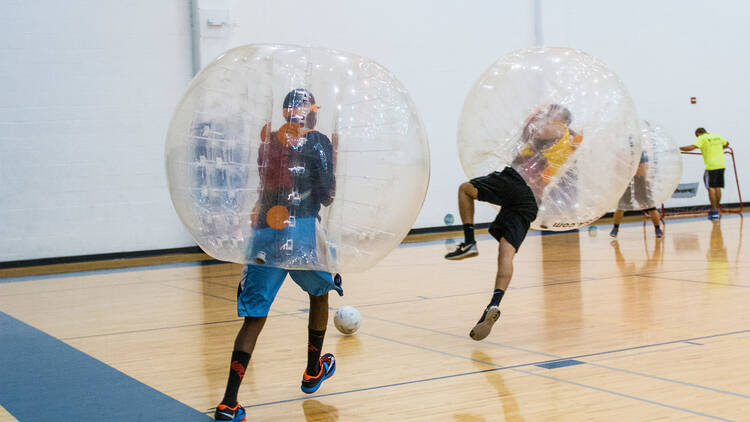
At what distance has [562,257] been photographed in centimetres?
871

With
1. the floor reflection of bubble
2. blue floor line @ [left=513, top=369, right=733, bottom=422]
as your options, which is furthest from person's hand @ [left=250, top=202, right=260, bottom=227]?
blue floor line @ [left=513, top=369, right=733, bottom=422]

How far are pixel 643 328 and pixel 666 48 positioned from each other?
37.7ft

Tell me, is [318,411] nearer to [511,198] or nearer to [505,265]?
[505,265]

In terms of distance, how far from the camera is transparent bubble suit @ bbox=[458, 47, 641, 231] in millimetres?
4363

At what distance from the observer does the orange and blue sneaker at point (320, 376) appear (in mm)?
3381

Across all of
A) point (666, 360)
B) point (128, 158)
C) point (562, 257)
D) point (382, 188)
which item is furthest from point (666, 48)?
point (382, 188)

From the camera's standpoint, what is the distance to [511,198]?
442 centimetres

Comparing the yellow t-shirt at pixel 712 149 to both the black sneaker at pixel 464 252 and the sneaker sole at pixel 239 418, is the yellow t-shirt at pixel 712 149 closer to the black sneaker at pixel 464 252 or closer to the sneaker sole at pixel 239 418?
the black sneaker at pixel 464 252

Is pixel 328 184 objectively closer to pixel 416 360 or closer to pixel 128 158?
pixel 416 360

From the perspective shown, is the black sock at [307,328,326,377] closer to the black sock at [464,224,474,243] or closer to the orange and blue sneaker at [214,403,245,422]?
the orange and blue sneaker at [214,403,245,422]

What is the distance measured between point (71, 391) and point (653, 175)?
7068 millimetres

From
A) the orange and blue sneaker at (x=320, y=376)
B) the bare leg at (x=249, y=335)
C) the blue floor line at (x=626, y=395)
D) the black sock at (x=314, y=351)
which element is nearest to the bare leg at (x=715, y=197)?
the blue floor line at (x=626, y=395)

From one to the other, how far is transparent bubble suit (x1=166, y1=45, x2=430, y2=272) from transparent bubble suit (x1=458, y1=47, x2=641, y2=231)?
1648 mm

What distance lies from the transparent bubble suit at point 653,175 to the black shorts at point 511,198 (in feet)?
15.6
